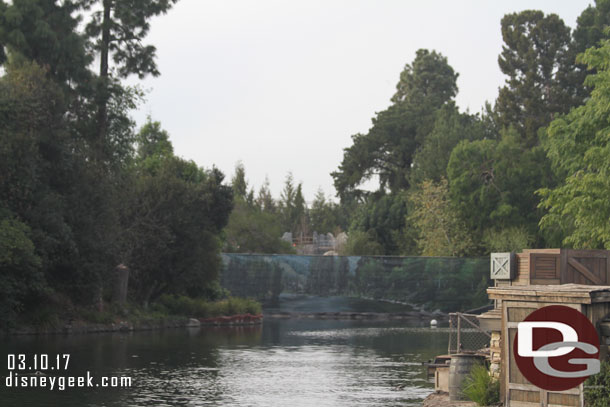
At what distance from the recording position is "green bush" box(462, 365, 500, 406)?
18.0m

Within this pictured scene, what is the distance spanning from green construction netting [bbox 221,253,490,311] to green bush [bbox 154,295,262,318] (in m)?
10.1

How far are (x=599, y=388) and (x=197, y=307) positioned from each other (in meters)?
44.7

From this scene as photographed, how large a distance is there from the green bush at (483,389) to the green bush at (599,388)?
9.52 ft

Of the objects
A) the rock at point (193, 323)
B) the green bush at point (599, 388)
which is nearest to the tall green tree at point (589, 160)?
the rock at point (193, 323)

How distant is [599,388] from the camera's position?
1512 cm

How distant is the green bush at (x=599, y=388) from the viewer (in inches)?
593

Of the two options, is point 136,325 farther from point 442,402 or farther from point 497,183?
point 497,183

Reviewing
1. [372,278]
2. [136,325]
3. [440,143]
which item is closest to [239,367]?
[136,325]

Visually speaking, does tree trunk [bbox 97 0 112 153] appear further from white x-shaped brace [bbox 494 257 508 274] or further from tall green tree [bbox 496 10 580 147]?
tall green tree [bbox 496 10 580 147]

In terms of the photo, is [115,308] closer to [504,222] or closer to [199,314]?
[199,314]

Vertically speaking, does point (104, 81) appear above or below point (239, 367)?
above

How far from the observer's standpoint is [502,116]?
87.8 meters

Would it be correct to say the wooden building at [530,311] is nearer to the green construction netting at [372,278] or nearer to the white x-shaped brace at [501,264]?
the white x-shaped brace at [501,264]

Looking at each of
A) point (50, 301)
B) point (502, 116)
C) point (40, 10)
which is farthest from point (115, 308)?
point (502, 116)
